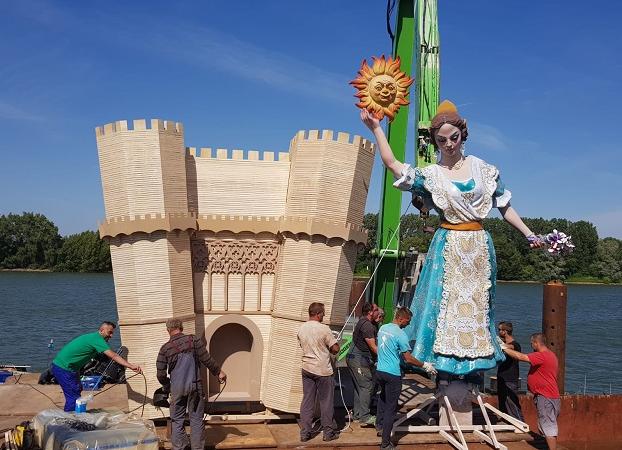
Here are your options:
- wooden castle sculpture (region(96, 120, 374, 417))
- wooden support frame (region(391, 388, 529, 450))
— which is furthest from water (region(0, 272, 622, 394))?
wooden castle sculpture (region(96, 120, 374, 417))

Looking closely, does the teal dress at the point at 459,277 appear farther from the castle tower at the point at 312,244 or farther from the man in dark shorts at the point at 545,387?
the castle tower at the point at 312,244

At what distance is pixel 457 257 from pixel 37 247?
69832 millimetres

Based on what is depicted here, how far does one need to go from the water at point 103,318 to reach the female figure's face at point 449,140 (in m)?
16.0

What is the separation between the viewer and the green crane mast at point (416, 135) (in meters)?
12.6

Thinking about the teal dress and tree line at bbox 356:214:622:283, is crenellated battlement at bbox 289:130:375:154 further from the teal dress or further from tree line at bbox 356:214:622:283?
tree line at bbox 356:214:622:283

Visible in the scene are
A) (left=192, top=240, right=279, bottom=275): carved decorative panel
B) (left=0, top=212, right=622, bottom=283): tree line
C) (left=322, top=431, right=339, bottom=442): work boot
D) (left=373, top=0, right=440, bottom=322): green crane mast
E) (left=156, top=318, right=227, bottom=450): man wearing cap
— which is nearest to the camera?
(left=156, top=318, right=227, bottom=450): man wearing cap

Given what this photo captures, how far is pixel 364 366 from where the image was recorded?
8.45 meters

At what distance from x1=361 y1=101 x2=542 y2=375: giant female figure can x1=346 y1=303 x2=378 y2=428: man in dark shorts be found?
835 millimetres

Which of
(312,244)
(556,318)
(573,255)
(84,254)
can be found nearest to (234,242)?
(312,244)

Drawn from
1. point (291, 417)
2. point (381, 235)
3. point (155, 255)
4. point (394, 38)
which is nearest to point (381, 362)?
point (291, 417)

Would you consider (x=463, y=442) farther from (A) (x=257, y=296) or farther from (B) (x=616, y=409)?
(B) (x=616, y=409)

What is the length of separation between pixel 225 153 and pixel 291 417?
12.8 feet

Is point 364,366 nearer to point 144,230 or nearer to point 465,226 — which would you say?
point 465,226

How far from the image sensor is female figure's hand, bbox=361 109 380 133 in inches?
285
